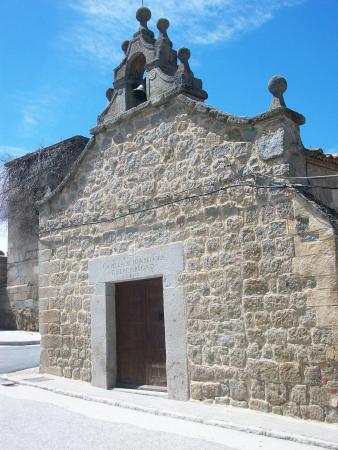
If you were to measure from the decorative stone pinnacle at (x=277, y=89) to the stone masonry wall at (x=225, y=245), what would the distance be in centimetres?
21

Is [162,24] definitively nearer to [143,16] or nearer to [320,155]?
[143,16]

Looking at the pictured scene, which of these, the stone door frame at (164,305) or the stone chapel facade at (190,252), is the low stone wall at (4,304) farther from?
the stone door frame at (164,305)

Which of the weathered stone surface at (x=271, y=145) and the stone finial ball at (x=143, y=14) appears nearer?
the weathered stone surface at (x=271, y=145)

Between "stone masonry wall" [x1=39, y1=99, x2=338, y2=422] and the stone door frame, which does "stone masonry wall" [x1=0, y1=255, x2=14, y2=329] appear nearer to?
"stone masonry wall" [x1=39, y1=99, x2=338, y2=422]

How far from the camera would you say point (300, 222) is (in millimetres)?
5832

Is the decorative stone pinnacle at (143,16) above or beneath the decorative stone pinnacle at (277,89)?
above

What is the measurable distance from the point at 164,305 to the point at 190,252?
91 centimetres

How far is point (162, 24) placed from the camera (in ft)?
27.8

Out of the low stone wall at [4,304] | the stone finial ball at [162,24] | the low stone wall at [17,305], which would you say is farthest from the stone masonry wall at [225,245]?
the low stone wall at [4,304]

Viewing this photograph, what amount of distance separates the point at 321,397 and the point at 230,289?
1708 millimetres

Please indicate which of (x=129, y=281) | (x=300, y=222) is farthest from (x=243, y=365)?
(x=129, y=281)

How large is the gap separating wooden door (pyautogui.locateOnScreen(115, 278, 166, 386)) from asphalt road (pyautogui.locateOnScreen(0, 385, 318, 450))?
101cm

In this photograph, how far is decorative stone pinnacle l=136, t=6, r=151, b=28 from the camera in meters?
8.81

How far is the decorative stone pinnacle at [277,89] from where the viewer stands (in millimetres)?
6270
